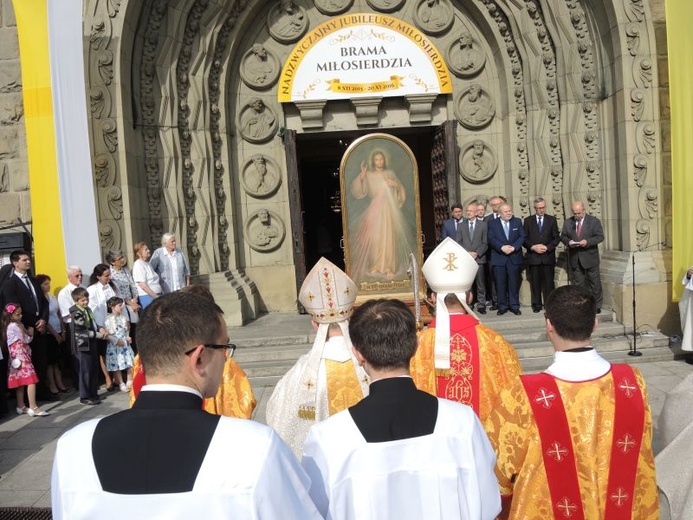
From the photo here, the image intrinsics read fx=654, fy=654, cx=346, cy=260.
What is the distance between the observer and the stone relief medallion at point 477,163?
34.3ft

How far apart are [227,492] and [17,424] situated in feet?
19.7

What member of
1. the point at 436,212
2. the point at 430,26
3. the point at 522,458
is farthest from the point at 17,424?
the point at 430,26

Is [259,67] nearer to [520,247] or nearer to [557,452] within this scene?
[520,247]

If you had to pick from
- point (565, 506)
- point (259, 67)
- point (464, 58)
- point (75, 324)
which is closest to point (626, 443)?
point (565, 506)

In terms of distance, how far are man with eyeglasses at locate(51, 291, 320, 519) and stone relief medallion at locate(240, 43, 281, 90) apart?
9.09 metres

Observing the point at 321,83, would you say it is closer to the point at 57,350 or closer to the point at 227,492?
the point at 57,350

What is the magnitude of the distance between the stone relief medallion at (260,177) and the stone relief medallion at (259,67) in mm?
1140

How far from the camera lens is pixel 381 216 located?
9.15 metres

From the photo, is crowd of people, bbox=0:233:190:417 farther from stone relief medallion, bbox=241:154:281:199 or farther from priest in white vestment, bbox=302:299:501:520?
priest in white vestment, bbox=302:299:501:520

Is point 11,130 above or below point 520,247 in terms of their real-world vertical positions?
above

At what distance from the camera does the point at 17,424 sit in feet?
21.7

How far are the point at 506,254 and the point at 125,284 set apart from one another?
506cm

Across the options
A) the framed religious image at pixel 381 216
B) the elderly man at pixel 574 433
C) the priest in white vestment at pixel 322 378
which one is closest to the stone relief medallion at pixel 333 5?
the framed religious image at pixel 381 216

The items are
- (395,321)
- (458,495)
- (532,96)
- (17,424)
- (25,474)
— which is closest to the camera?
(458,495)
